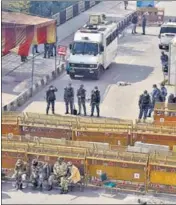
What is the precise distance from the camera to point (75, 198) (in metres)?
17.9

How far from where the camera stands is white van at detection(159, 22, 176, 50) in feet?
119

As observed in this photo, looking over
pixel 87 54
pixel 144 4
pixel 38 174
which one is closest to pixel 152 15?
pixel 144 4

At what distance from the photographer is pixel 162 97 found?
24.5 m

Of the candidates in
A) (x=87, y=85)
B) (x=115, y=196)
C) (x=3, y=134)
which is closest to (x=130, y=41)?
(x=87, y=85)

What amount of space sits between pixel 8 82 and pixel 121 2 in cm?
2568

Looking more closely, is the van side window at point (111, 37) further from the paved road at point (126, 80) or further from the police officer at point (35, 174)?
the police officer at point (35, 174)

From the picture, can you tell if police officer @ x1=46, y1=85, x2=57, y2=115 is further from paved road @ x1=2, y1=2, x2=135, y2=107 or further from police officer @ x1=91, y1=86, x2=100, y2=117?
paved road @ x1=2, y1=2, x2=135, y2=107

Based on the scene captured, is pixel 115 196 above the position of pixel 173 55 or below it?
below

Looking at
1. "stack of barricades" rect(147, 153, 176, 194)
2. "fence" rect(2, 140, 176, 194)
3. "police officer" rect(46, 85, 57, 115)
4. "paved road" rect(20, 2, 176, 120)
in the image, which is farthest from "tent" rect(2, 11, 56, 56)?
"stack of barricades" rect(147, 153, 176, 194)

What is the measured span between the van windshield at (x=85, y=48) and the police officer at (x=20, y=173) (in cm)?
1206

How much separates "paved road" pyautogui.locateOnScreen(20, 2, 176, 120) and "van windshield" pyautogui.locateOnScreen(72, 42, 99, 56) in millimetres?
1378

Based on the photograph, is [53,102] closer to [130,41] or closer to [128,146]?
[128,146]

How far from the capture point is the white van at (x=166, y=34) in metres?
36.2

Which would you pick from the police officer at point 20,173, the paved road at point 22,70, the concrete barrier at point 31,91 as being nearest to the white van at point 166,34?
the paved road at point 22,70
